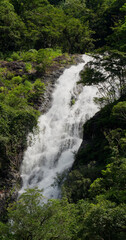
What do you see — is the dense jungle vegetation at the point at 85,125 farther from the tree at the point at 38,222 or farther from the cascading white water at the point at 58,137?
the cascading white water at the point at 58,137

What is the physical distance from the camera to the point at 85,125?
49.1 ft

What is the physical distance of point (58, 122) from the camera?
63.7 ft

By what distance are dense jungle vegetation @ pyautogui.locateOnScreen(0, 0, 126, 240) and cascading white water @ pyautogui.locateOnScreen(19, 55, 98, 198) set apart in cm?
122

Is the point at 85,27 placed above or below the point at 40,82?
above

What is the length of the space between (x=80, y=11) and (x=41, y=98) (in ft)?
86.6

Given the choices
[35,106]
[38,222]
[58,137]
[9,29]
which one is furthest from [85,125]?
[9,29]

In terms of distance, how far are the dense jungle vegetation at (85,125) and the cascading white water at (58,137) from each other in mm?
1217

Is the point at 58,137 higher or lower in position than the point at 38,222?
higher

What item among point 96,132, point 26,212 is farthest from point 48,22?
point 26,212

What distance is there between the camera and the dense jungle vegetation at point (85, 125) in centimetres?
585

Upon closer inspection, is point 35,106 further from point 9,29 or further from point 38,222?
point 38,222

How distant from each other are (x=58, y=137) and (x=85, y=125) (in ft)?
11.4

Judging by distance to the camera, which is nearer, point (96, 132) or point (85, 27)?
point (96, 132)

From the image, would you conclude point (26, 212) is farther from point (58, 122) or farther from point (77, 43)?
point (77, 43)
